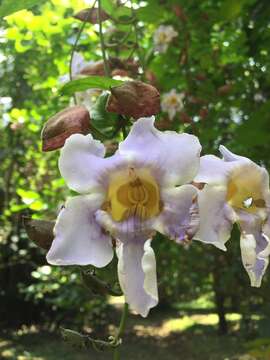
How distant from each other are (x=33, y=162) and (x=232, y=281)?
7.10 ft

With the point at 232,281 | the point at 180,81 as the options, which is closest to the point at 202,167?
the point at 180,81

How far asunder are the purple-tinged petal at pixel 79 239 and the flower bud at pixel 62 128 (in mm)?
99

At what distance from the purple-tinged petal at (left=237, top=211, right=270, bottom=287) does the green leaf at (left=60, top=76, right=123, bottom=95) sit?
0.20 meters

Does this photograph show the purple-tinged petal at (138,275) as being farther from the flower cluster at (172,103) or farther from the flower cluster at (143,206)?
the flower cluster at (172,103)

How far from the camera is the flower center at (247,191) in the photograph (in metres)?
0.53

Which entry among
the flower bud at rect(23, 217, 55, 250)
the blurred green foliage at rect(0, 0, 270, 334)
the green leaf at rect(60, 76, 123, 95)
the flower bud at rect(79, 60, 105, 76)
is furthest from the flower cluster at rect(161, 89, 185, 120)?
the flower bud at rect(23, 217, 55, 250)

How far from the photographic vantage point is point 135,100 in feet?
1.78

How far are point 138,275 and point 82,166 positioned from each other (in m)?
0.11

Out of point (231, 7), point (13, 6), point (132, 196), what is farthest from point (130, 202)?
point (231, 7)

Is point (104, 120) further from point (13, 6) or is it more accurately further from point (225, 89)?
point (225, 89)

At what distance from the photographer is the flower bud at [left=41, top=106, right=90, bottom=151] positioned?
1.85 ft

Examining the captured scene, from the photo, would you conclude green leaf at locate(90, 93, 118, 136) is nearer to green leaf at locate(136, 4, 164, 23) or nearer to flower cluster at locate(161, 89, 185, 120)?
green leaf at locate(136, 4, 164, 23)

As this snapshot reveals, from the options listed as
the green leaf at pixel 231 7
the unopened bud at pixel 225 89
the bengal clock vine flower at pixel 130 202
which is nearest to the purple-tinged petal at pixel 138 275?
the bengal clock vine flower at pixel 130 202

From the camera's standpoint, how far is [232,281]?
4402mm
